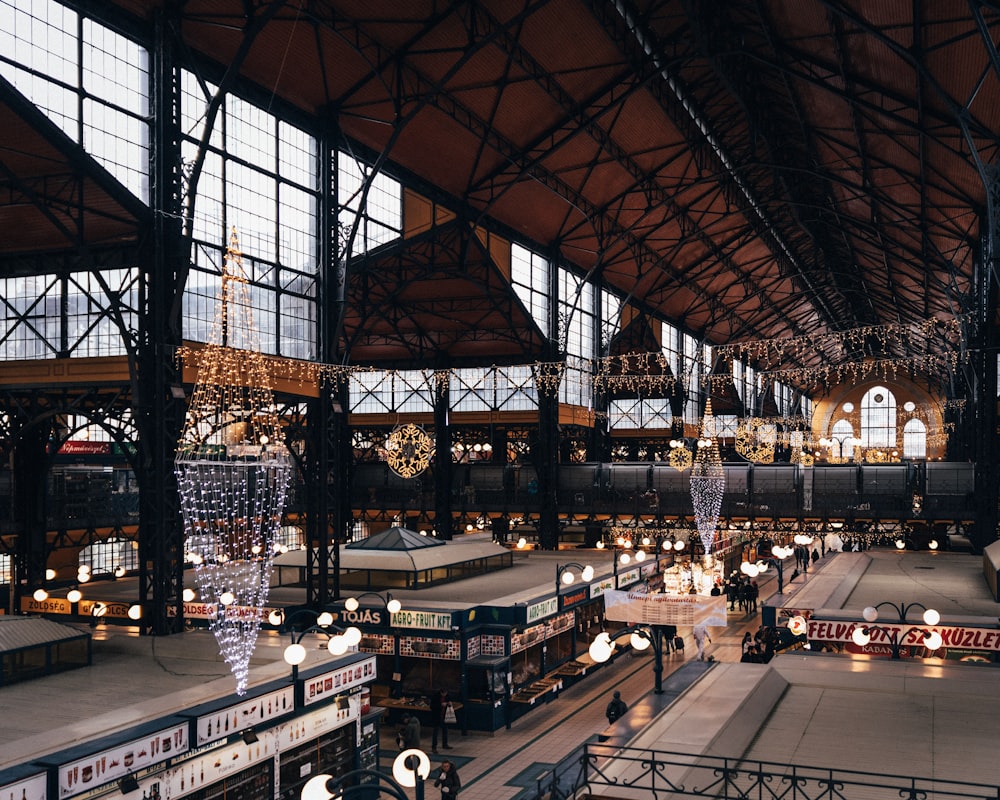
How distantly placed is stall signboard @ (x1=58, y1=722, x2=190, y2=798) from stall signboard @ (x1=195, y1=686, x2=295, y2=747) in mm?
380

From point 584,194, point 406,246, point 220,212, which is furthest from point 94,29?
point 584,194

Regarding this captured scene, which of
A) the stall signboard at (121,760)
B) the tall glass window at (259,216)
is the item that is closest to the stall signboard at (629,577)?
the tall glass window at (259,216)

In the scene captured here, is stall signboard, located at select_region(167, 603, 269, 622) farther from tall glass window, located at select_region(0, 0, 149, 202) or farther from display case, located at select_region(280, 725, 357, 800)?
tall glass window, located at select_region(0, 0, 149, 202)

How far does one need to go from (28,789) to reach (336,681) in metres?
6.92

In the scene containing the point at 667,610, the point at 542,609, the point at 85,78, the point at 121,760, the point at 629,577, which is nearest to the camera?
the point at 121,760

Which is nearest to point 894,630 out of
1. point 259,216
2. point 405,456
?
point 405,456

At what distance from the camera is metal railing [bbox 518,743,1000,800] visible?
9659 millimetres

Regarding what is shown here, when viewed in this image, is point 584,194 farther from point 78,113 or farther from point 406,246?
point 78,113

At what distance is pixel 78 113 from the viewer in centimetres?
2080

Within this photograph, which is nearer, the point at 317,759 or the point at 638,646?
the point at 317,759

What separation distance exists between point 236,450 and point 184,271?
439 cm

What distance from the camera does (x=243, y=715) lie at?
15375 millimetres

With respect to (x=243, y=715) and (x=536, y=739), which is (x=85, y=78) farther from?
(x=536, y=739)

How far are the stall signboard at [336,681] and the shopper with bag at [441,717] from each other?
12.4 feet
